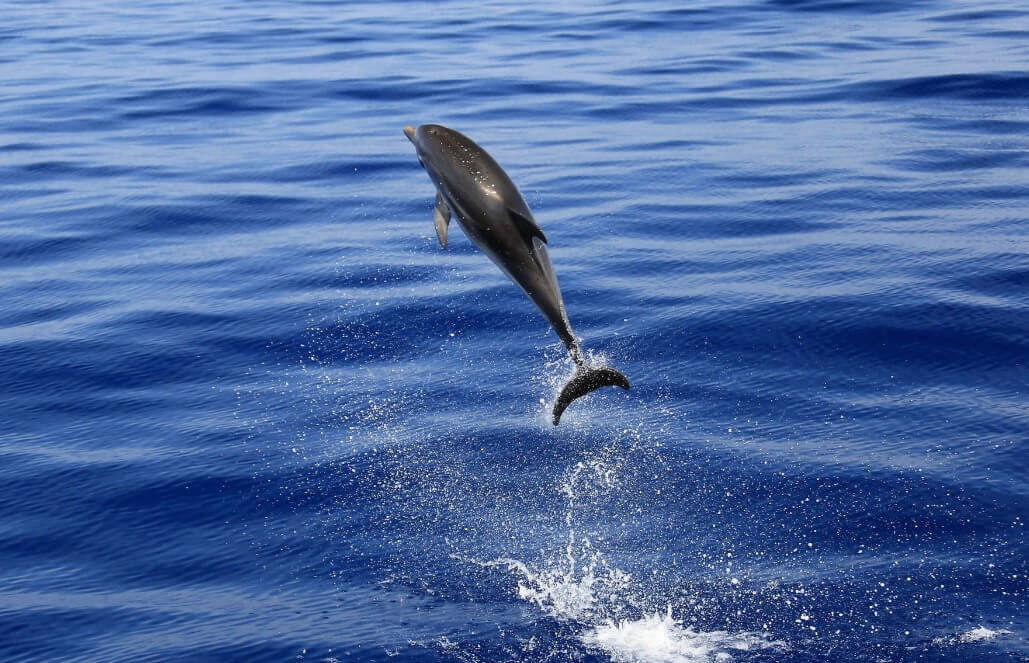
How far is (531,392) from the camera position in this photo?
1266 centimetres

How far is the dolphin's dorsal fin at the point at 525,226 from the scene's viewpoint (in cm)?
794

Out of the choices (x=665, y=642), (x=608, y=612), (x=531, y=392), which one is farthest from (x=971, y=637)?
(x=531, y=392)

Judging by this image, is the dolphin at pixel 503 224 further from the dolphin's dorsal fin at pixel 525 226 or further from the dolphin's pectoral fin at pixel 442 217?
the dolphin's pectoral fin at pixel 442 217

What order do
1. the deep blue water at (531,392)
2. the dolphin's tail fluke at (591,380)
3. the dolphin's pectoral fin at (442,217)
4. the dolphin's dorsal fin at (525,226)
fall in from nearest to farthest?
1. the dolphin's dorsal fin at (525,226)
2. the dolphin's tail fluke at (591,380)
3. the dolphin's pectoral fin at (442,217)
4. the deep blue water at (531,392)

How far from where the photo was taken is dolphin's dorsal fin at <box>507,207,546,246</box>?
26.1 feet

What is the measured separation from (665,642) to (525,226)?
2743 mm

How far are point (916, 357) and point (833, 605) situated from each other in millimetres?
4571

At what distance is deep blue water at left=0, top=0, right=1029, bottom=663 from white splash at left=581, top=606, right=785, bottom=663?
29 millimetres

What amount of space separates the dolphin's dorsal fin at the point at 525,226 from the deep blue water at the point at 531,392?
2.57m

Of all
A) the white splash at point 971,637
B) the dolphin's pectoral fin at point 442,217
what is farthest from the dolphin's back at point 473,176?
the white splash at point 971,637

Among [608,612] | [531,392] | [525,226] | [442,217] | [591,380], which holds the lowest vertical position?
[608,612]

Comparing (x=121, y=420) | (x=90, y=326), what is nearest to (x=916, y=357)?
(x=121, y=420)

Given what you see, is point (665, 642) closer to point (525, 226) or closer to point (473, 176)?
point (525, 226)

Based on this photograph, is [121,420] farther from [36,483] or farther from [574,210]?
[574,210]
